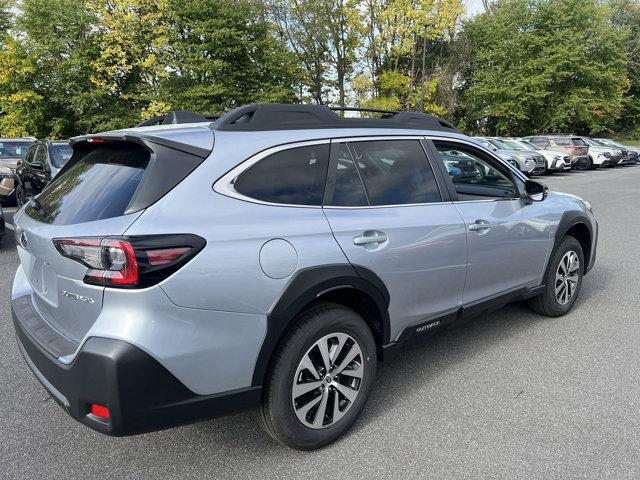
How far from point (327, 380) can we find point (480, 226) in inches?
61.9

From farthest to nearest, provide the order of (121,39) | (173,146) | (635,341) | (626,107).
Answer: (626,107)
(121,39)
(635,341)
(173,146)

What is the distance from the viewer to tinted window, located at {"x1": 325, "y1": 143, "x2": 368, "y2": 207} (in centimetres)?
270

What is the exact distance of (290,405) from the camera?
2412 millimetres

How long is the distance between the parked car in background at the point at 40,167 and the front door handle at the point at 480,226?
861 cm

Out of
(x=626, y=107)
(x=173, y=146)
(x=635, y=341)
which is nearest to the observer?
(x=173, y=146)

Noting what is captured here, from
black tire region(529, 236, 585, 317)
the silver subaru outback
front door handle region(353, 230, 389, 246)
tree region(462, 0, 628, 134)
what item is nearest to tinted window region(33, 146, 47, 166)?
the silver subaru outback

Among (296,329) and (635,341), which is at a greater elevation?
(296,329)

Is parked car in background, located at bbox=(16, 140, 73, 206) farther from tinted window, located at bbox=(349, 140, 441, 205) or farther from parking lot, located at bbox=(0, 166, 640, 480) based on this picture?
tinted window, located at bbox=(349, 140, 441, 205)

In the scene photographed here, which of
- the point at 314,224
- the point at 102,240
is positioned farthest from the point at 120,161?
the point at 314,224

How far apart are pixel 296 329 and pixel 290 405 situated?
0.38 meters

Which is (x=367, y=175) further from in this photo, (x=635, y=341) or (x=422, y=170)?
(x=635, y=341)

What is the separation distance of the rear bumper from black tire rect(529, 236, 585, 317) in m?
3.09

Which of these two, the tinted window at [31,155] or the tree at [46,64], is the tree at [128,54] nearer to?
the tree at [46,64]

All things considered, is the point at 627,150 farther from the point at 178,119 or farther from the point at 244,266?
the point at 244,266
